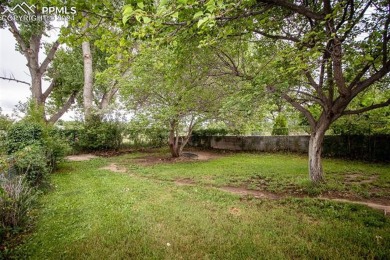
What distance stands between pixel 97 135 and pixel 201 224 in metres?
13.6

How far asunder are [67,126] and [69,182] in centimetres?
1119

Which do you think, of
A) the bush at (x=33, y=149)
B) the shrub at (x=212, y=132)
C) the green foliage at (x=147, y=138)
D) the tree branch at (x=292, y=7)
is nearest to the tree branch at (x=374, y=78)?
the tree branch at (x=292, y=7)

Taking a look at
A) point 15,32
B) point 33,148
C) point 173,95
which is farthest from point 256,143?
point 15,32

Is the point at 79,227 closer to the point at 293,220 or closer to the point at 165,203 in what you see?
the point at 165,203

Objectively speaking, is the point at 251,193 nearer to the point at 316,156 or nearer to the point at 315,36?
the point at 316,156

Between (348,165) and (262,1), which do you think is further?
(348,165)

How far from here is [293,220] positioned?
410 centimetres

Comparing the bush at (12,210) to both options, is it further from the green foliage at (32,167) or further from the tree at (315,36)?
the tree at (315,36)

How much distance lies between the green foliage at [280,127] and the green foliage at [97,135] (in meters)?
12.3

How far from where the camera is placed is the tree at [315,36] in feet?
11.7

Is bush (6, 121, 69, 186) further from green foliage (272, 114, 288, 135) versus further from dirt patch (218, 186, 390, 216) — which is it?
green foliage (272, 114, 288, 135)

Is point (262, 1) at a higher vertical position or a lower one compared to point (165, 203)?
higher

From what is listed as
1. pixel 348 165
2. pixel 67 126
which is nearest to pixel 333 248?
pixel 348 165

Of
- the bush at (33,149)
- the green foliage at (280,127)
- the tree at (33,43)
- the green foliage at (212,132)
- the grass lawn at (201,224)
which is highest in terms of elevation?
the tree at (33,43)
